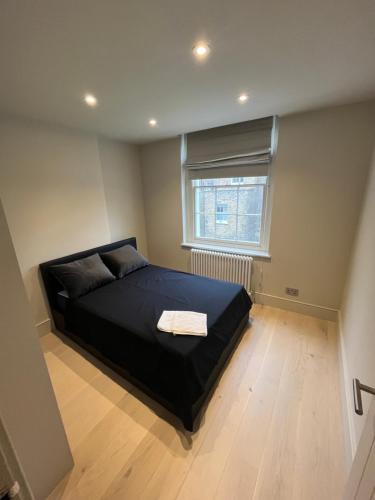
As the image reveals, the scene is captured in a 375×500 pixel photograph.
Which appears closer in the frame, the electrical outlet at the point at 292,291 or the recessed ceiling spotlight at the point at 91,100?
the recessed ceiling spotlight at the point at 91,100

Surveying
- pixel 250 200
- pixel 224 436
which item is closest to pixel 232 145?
pixel 250 200

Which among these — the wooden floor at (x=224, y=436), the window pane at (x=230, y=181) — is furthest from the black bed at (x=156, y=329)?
the window pane at (x=230, y=181)

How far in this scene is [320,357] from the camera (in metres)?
1.90

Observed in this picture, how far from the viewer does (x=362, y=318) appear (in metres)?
1.42

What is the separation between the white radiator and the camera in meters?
2.74

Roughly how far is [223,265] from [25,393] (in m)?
2.38

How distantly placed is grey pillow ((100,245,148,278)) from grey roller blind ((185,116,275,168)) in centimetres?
154

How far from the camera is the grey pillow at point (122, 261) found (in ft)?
8.70

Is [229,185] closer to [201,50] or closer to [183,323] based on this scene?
[201,50]

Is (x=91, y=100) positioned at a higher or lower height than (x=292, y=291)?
higher

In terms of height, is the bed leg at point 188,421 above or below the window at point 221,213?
below

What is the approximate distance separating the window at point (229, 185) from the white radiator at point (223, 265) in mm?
247

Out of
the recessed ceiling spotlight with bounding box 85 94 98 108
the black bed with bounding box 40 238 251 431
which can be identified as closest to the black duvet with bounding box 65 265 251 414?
the black bed with bounding box 40 238 251 431

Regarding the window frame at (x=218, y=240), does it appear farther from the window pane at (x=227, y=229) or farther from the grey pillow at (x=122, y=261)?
the grey pillow at (x=122, y=261)
